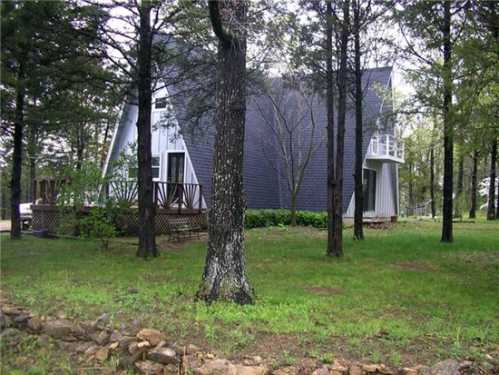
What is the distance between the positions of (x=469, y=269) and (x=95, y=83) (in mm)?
8660

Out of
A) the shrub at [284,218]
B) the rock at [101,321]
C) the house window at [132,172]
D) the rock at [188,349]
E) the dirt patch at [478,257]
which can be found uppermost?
the house window at [132,172]

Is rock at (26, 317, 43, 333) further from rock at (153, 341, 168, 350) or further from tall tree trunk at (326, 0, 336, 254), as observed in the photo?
tall tree trunk at (326, 0, 336, 254)

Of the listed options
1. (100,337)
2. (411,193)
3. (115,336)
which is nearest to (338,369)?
(115,336)

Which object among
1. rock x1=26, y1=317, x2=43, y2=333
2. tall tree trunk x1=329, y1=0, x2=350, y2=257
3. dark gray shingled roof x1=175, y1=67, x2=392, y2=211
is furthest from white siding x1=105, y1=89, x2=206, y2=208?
rock x1=26, y1=317, x2=43, y2=333

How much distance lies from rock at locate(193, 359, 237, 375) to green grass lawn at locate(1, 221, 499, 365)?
21 centimetres

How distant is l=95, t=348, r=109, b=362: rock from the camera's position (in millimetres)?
4289

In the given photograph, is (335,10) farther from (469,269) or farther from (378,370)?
(378,370)

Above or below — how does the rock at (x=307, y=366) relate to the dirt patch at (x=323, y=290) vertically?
below

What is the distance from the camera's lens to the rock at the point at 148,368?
4004 millimetres

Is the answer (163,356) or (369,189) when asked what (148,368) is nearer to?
(163,356)

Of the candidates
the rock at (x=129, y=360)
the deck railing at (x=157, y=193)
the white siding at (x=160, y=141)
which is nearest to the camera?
the rock at (x=129, y=360)

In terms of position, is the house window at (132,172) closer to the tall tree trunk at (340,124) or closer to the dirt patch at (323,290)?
the tall tree trunk at (340,124)

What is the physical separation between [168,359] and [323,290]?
307 centimetres

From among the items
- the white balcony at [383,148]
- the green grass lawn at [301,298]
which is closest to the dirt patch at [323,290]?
the green grass lawn at [301,298]
